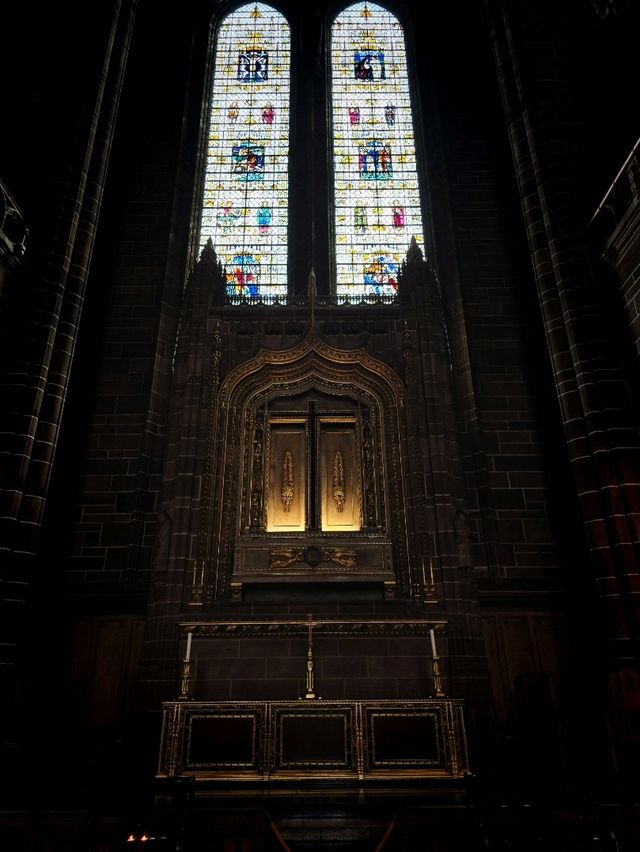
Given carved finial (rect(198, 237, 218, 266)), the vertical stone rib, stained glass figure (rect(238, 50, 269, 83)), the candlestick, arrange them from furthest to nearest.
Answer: stained glass figure (rect(238, 50, 269, 83)), carved finial (rect(198, 237, 218, 266)), the vertical stone rib, the candlestick

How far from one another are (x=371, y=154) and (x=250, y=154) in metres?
2.56

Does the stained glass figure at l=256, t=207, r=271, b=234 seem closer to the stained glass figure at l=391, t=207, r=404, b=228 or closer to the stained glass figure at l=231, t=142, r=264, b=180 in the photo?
the stained glass figure at l=231, t=142, r=264, b=180

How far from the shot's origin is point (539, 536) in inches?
368

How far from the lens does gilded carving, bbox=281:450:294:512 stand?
9.16 meters

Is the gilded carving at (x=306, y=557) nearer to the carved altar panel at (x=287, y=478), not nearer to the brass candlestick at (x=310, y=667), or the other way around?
the carved altar panel at (x=287, y=478)

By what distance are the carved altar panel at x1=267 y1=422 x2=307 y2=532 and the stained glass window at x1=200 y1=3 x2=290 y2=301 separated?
2494 mm

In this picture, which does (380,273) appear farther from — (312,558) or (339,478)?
(312,558)

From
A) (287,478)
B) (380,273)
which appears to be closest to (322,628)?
(287,478)

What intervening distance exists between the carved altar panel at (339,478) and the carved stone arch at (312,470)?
0.6 inches

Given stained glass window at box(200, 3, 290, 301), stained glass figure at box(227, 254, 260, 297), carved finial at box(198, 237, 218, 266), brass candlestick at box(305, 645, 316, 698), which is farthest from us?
stained glass window at box(200, 3, 290, 301)

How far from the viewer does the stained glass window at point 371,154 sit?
12258mm

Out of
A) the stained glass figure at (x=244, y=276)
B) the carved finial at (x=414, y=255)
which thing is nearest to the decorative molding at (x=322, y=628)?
the carved finial at (x=414, y=255)

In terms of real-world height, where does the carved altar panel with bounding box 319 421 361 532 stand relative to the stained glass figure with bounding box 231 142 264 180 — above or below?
below

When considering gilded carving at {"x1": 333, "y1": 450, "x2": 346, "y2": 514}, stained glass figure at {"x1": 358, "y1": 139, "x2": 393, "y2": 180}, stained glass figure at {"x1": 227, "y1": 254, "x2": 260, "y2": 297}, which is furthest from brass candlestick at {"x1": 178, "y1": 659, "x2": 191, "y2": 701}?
stained glass figure at {"x1": 358, "y1": 139, "x2": 393, "y2": 180}
